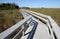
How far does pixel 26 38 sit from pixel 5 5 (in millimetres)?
139949

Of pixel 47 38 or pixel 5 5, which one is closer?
pixel 47 38

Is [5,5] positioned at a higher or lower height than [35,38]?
lower

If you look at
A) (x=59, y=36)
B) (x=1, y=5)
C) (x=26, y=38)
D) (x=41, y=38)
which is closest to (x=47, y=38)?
(x=41, y=38)

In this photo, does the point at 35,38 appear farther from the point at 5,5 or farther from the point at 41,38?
the point at 5,5

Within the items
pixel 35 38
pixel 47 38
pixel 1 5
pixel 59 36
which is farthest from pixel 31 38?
pixel 1 5

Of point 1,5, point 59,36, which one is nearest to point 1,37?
point 59,36

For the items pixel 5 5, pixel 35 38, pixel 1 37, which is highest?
pixel 1 37

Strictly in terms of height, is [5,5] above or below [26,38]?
below

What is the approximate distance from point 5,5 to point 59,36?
470 feet

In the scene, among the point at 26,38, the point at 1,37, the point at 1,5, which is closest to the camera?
the point at 1,37

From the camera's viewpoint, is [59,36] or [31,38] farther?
[31,38]

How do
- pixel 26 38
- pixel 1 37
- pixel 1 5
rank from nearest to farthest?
pixel 1 37
pixel 26 38
pixel 1 5

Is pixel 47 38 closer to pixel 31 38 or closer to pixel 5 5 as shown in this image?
pixel 31 38

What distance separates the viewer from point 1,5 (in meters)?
142
